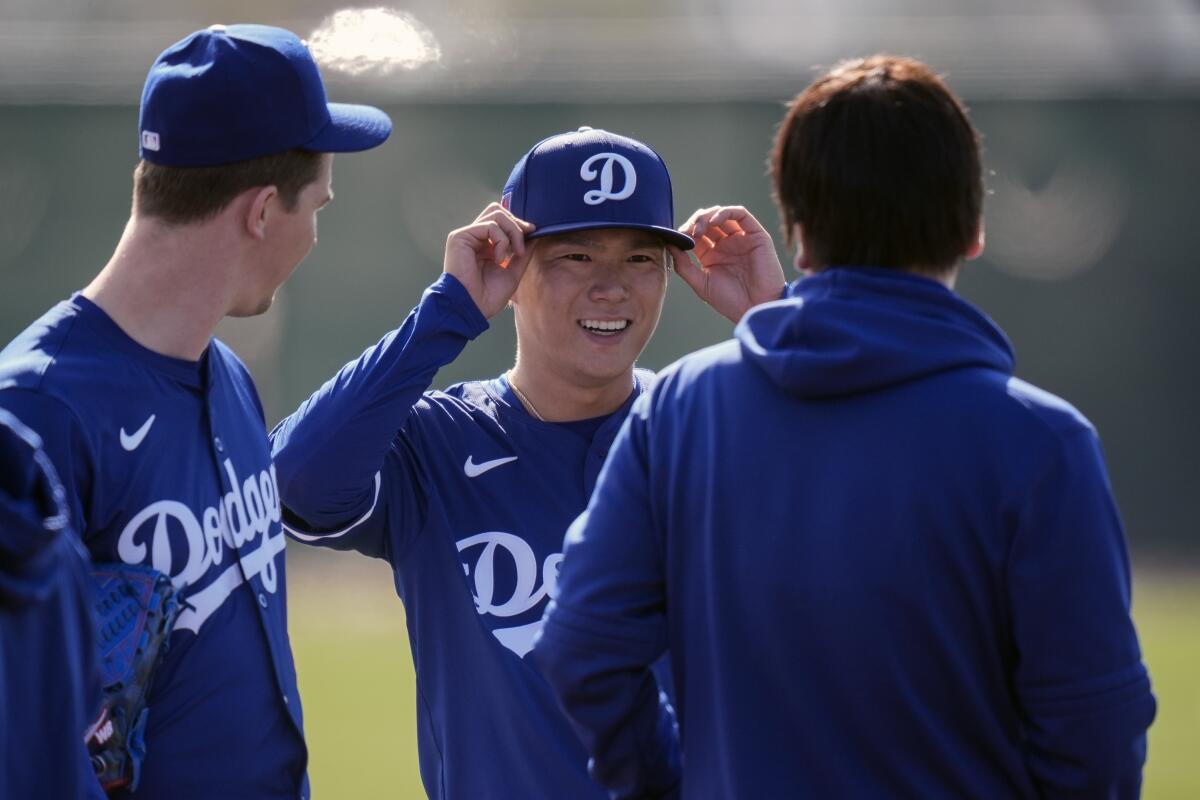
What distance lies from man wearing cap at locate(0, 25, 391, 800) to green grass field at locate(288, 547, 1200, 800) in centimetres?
378

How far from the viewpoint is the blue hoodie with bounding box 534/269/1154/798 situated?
5.40 ft

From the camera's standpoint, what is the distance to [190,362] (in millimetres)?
2346

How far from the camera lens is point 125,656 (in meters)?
2.06

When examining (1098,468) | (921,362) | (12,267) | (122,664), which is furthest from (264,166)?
(12,267)

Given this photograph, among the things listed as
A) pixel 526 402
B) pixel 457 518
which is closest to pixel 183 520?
pixel 457 518

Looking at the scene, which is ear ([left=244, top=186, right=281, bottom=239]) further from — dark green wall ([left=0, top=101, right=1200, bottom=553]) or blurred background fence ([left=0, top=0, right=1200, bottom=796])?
dark green wall ([left=0, top=101, right=1200, bottom=553])

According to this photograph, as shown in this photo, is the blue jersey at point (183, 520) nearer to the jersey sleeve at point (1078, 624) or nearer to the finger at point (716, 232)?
the finger at point (716, 232)

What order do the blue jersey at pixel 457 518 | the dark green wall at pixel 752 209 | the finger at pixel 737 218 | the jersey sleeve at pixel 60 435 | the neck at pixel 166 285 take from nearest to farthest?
1. the jersey sleeve at pixel 60 435
2. the neck at pixel 166 285
3. the blue jersey at pixel 457 518
4. the finger at pixel 737 218
5. the dark green wall at pixel 752 209

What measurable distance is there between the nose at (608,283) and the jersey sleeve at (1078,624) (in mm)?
1291

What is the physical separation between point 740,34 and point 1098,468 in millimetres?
11575

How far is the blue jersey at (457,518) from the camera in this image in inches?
101

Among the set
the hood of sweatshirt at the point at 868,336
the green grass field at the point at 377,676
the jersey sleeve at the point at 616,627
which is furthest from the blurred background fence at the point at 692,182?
the hood of sweatshirt at the point at 868,336

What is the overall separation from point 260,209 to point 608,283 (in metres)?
0.75

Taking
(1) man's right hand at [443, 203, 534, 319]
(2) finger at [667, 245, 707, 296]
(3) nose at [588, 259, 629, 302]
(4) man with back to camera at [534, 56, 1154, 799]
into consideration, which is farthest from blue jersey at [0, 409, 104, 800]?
(2) finger at [667, 245, 707, 296]
